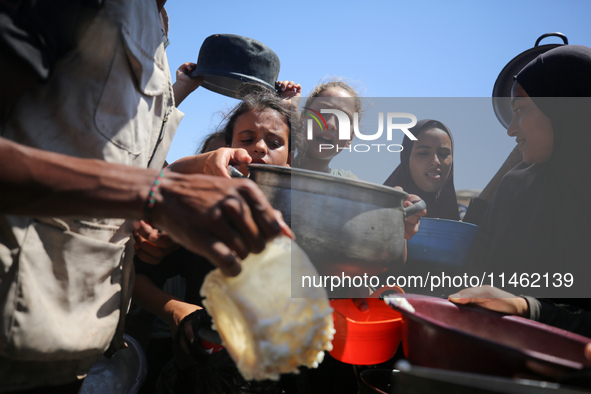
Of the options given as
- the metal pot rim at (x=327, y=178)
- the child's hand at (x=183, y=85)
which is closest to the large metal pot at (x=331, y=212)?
the metal pot rim at (x=327, y=178)

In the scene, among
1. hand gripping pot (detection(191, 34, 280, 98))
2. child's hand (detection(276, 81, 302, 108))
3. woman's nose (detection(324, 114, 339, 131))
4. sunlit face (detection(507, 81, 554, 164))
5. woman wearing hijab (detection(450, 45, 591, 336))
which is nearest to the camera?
woman wearing hijab (detection(450, 45, 591, 336))

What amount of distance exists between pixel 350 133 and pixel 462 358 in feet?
7.95

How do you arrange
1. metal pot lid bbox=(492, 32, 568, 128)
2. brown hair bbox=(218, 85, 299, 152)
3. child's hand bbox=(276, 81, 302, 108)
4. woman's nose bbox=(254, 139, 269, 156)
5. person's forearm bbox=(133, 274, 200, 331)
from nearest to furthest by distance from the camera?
person's forearm bbox=(133, 274, 200, 331) < woman's nose bbox=(254, 139, 269, 156) < brown hair bbox=(218, 85, 299, 152) < metal pot lid bbox=(492, 32, 568, 128) < child's hand bbox=(276, 81, 302, 108)

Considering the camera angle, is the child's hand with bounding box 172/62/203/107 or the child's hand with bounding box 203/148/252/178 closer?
the child's hand with bounding box 203/148/252/178

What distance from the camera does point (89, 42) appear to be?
3.02ft

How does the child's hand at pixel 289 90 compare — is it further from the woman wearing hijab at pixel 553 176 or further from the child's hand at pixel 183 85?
the woman wearing hijab at pixel 553 176

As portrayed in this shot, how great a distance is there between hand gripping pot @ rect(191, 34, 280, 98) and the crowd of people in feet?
3.84

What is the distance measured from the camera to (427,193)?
10.5 ft

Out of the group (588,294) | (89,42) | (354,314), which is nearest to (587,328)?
(588,294)

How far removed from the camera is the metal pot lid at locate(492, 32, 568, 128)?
8.50ft

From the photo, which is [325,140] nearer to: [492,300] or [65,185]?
[492,300]

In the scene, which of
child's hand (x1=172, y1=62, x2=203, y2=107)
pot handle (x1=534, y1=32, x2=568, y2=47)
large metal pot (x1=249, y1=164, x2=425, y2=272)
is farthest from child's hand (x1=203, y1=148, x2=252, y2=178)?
pot handle (x1=534, y1=32, x2=568, y2=47)

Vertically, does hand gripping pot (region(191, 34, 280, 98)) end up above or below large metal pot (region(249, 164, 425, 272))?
above

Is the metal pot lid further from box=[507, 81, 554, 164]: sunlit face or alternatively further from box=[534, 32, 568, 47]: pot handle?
box=[507, 81, 554, 164]: sunlit face
